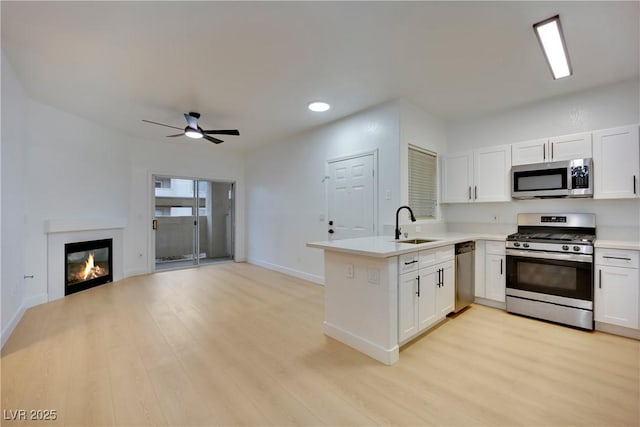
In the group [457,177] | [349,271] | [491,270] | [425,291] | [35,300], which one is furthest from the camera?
[457,177]

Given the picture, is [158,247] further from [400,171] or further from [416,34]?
[416,34]

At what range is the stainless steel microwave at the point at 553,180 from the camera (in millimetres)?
3062

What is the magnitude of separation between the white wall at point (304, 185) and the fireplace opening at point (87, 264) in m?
2.78

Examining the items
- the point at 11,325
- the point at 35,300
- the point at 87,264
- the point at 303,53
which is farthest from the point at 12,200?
the point at 303,53

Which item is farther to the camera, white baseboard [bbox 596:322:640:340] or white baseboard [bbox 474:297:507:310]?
white baseboard [bbox 474:297:507:310]

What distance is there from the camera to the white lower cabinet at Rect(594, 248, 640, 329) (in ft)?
8.74

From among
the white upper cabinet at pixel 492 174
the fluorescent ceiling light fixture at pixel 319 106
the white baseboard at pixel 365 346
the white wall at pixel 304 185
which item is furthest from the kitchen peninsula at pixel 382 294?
the fluorescent ceiling light fixture at pixel 319 106

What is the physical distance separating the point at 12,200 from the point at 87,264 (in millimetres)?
1950

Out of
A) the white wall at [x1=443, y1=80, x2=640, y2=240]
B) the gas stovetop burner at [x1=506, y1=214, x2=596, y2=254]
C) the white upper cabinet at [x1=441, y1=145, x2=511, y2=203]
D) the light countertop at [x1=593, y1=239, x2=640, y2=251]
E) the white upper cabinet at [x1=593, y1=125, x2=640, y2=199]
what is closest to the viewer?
the light countertop at [x1=593, y1=239, x2=640, y2=251]

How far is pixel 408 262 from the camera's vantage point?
2471mm

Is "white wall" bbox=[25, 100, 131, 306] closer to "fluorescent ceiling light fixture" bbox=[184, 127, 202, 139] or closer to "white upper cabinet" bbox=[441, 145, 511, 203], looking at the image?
"fluorescent ceiling light fixture" bbox=[184, 127, 202, 139]

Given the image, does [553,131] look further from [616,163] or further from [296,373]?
[296,373]

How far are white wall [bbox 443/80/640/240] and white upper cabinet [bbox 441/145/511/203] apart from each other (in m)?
0.30

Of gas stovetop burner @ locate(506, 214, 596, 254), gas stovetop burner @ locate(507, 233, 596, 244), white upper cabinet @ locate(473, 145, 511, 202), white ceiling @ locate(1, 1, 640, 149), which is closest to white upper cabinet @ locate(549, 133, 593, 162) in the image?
white upper cabinet @ locate(473, 145, 511, 202)
